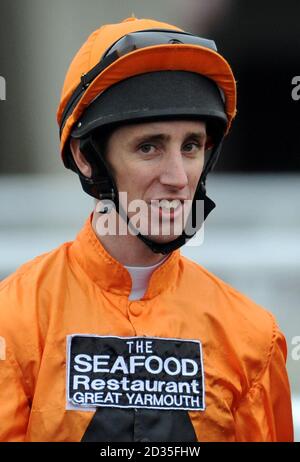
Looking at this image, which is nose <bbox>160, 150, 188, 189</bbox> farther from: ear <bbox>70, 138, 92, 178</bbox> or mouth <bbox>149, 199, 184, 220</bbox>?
ear <bbox>70, 138, 92, 178</bbox>

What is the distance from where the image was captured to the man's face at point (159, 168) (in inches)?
127

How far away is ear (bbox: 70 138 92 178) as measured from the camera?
11.2 ft

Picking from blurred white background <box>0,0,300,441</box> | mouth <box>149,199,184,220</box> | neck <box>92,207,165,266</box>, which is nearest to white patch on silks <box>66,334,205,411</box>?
neck <box>92,207,165,266</box>

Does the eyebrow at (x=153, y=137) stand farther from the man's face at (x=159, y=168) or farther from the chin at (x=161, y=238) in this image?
the chin at (x=161, y=238)

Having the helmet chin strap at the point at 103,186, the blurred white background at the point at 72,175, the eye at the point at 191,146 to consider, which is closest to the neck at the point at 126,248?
the helmet chin strap at the point at 103,186

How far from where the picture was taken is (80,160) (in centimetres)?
343

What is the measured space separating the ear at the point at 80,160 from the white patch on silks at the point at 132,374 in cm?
51

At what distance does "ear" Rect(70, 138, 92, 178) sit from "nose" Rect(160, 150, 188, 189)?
27cm

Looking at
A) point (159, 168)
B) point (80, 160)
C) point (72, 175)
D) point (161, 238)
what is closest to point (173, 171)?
point (159, 168)

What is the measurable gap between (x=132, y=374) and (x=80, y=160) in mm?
670

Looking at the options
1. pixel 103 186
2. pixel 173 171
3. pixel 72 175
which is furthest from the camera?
pixel 72 175

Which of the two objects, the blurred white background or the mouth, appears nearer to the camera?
the mouth

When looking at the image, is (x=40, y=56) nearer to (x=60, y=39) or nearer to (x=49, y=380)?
(x=60, y=39)

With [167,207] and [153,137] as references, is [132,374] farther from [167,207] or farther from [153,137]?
[153,137]
